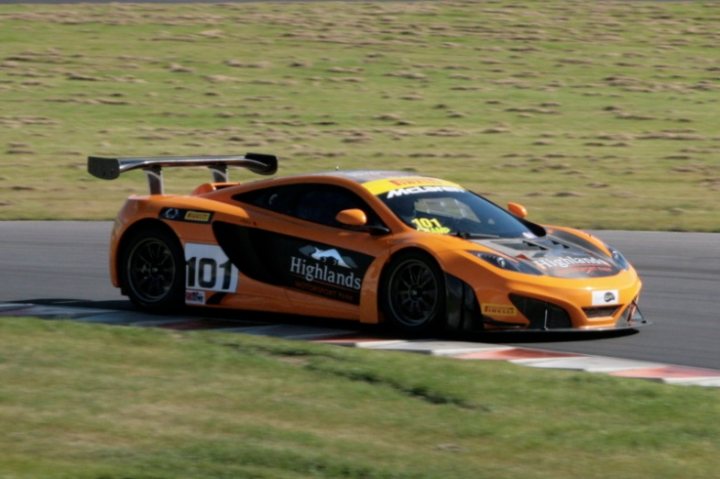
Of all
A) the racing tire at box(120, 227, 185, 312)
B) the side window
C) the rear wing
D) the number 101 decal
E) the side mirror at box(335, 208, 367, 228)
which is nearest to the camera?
the side mirror at box(335, 208, 367, 228)

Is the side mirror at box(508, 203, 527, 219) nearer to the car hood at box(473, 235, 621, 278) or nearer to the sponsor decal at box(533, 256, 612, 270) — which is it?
the car hood at box(473, 235, 621, 278)

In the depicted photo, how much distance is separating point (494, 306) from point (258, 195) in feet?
7.51

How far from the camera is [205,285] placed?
11.1 m

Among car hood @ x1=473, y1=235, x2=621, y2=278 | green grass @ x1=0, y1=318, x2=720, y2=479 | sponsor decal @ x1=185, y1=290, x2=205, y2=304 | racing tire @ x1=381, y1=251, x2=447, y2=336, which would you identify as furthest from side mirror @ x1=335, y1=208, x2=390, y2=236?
sponsor decal @ x1=185, y1=290, x2=205, y2=304

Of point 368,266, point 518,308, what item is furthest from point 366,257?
point 518,308

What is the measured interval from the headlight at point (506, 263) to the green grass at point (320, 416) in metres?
1.23

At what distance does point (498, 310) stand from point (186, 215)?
2.78m

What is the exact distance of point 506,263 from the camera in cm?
998

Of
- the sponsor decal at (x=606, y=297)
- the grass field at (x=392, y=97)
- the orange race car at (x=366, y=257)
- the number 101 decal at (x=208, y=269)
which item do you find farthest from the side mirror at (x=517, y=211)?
the grass field at (x=392, y=97)

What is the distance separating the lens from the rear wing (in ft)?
38.0

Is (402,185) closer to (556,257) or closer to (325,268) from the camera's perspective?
(325,268)

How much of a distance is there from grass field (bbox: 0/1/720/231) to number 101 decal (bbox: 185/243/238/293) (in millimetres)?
7071

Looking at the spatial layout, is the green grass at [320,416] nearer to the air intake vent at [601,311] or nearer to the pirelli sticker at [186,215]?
the air intake vent at [601,311]

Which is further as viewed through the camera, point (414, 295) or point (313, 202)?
point (313, 202)
